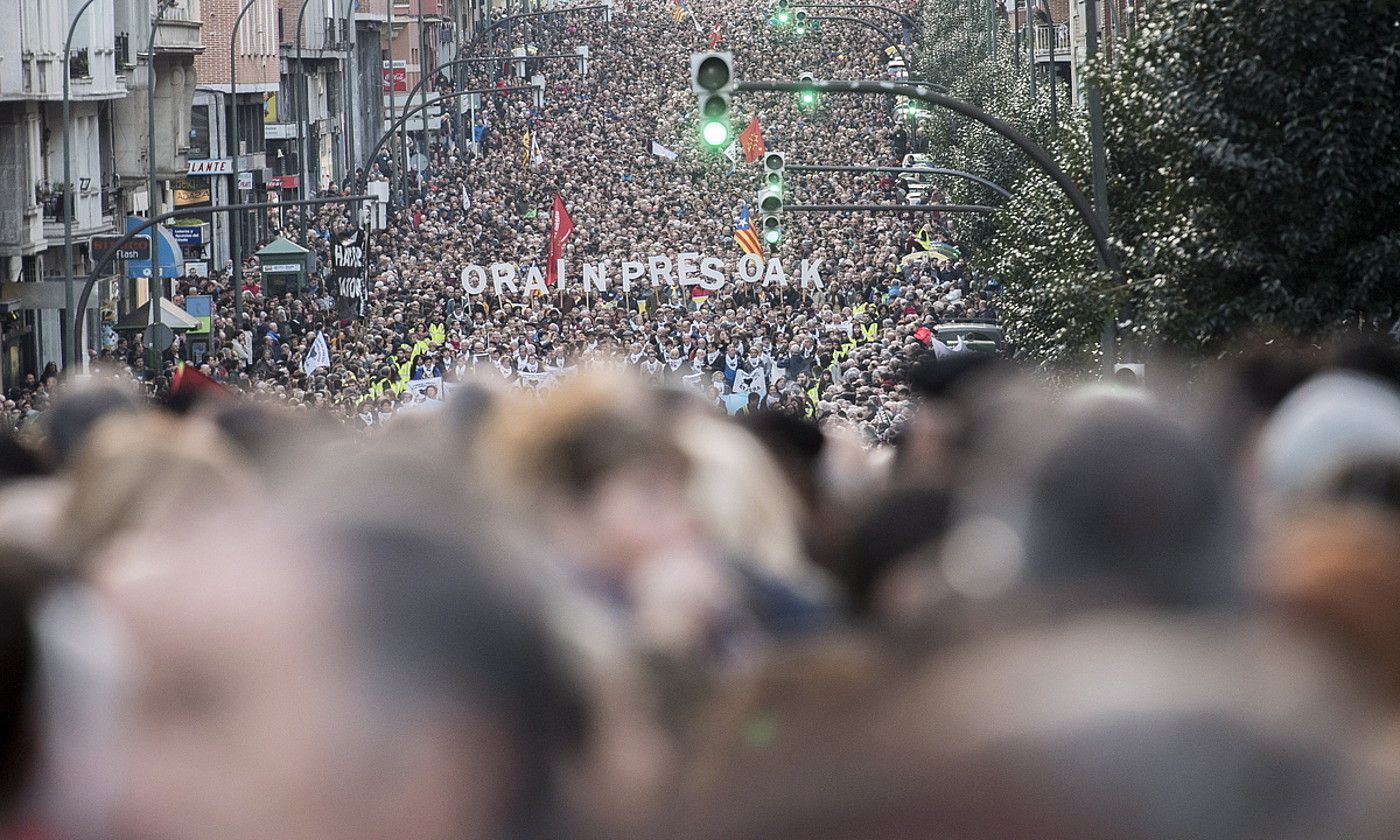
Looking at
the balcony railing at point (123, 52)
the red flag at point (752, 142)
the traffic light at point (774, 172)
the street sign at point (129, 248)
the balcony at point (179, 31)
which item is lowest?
the street sign at point (129, 248)

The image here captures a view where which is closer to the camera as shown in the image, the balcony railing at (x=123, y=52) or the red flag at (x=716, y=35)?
the balcony railing at (x=123, y=52)

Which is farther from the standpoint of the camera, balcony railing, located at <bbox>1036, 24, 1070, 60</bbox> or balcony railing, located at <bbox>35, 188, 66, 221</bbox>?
balcony railing, located at <bbox>1036, 24, 1070, 60</bbox>

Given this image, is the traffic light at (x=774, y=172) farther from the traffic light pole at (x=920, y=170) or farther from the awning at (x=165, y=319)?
→ the awning at (x=165, y=319)

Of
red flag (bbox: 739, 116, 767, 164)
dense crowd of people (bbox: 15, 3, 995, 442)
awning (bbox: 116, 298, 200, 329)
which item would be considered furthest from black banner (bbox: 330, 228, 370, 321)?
red flag (bbox: 739, 116, 767, 164)

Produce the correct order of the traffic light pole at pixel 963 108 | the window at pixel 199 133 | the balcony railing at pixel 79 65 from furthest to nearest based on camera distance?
the window at pixel 199 133, the balcony railing at pixel 79 65, the traffic light pole at pixel 963 108

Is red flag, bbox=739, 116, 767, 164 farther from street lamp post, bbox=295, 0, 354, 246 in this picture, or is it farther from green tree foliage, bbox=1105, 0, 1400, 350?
green tree foliage, bbox=1105, 0, 1400, 350

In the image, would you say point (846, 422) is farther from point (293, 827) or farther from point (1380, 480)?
point (293, 827)

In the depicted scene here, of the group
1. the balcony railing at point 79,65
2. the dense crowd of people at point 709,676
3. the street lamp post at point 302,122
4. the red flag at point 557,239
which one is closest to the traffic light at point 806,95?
the red flag at point 557,239
